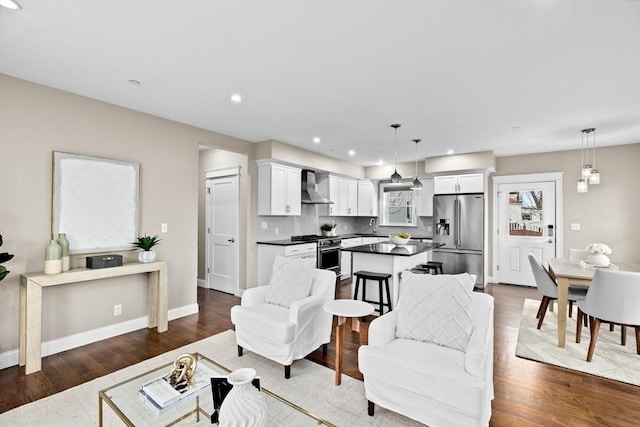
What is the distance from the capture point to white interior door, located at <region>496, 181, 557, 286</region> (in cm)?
584

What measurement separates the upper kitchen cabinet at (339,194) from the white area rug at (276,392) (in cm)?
435

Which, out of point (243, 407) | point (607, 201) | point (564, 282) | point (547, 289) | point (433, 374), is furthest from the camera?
point (607, 201)

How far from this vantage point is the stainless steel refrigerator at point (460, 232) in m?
6.02

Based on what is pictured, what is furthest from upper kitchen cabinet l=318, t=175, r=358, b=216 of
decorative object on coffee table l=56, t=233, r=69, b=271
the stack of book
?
the stack of book

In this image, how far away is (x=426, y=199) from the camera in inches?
266

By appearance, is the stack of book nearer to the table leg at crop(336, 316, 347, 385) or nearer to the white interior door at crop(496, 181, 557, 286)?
the table leg at crop(336, 316, 347, 385)

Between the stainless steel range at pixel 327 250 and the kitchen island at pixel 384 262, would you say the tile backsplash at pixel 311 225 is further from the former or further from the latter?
the kitchen island at pixel 384 262

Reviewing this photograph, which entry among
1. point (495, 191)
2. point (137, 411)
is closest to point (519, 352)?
point (137, 411)

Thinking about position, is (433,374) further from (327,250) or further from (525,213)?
(525,213)

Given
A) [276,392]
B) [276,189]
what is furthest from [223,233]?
[276,392]

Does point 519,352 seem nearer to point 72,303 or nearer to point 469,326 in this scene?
point 469,326

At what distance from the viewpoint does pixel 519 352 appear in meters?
3.13

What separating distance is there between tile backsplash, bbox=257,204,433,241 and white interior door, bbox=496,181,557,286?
1522 mm

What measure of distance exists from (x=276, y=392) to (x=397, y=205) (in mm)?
5988
